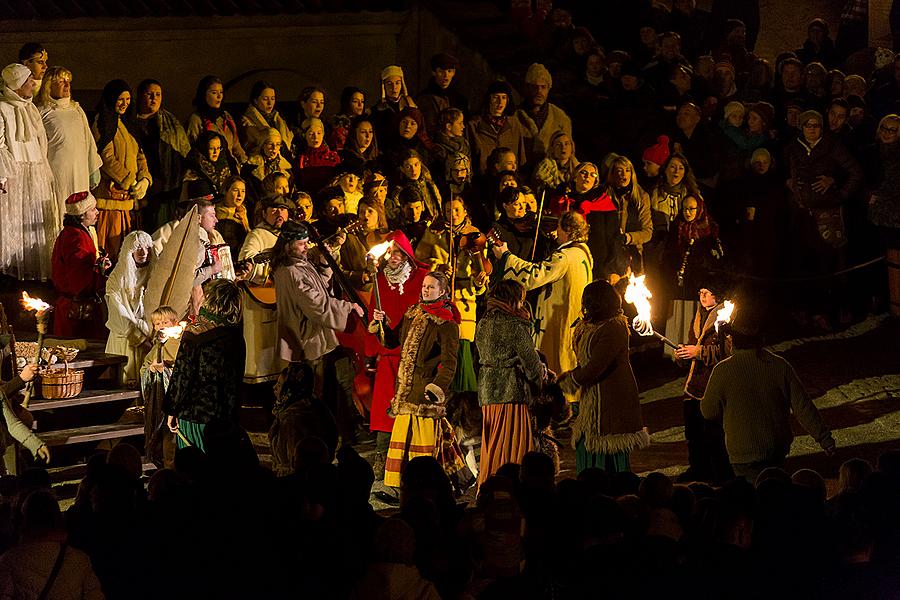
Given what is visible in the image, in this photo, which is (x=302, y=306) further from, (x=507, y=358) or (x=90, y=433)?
(x=507, y=358)

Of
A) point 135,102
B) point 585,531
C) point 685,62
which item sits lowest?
point 585,531

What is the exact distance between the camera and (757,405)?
8.95 m

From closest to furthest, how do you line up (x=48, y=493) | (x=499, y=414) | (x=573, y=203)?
(x=48, y=493)
(x=499, y=414)
(x=573, y=203)

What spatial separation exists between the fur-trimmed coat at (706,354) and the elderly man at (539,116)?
15.8ft

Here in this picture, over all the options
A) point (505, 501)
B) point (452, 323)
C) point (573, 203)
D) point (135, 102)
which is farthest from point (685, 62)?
point (505, 501)

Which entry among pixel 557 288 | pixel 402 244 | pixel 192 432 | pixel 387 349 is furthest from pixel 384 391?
pixel 557 288

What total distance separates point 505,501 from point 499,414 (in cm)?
297

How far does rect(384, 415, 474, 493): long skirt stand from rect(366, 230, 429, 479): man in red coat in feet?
1.43

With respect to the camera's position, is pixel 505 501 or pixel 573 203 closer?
pixel 505 501

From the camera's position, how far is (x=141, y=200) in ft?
46.3

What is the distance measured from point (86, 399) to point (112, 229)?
296 centimetres

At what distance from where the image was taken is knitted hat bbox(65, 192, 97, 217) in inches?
488

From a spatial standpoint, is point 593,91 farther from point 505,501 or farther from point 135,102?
point 505,501

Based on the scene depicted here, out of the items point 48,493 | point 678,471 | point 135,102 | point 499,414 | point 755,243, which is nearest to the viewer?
point 48,493
